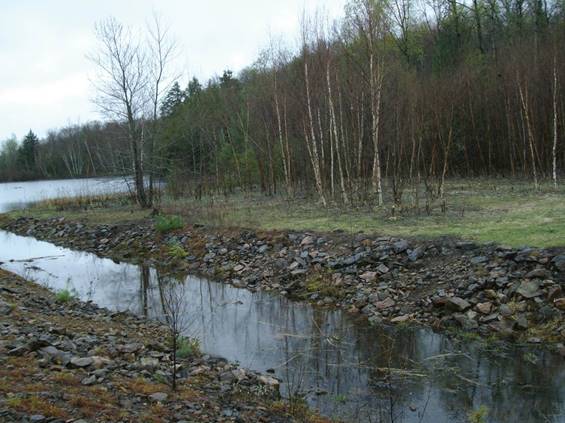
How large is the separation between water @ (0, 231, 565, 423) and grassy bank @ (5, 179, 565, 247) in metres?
3.15

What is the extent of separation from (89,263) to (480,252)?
1157 centimetres

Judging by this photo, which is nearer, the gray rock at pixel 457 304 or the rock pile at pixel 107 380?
the rock pile at pixel 107 380

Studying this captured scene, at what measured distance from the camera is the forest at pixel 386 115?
56.3 feet

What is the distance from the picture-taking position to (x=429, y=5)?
3600 cm

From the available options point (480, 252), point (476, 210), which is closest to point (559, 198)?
point (476, 210)

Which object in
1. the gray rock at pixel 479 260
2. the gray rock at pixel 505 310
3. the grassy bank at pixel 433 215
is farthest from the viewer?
the grassy bank at pixel 433 215

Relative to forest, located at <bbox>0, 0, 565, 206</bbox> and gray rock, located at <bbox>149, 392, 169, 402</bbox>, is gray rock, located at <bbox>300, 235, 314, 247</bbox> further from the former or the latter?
gray rock, located at <bbox>149, 392, 169, 402</bbox>

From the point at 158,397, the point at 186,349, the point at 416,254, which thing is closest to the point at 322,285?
the point at 416,254

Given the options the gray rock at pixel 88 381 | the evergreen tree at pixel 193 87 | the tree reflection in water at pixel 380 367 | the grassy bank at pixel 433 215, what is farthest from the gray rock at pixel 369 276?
the evergreen tree at pixel 193 87

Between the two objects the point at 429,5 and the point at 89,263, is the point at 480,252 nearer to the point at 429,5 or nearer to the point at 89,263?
the point at 89,263

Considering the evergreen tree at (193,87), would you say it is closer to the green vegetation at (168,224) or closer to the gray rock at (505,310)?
the green vegetation at (168,224)

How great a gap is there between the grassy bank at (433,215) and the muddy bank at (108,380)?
624 centimetres

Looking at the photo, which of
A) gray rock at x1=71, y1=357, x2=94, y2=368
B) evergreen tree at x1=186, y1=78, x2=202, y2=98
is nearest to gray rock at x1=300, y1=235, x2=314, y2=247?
gray rock at x1=71, y1=357, x2=94, y2=368

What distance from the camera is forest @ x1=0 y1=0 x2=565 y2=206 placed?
56.3ft
